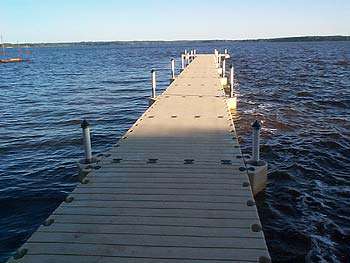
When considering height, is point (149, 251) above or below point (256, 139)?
below

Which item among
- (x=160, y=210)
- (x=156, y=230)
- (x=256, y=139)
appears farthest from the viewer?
(x=256, y=139)

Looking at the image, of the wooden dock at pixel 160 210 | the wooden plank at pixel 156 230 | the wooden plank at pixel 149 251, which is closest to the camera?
the wooden plank at pixel 149 251

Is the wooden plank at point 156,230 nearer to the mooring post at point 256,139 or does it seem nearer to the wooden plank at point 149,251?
the wooden plank at point 149,251

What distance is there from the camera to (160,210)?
217 inches

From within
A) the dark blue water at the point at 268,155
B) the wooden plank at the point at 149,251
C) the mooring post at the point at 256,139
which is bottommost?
the dark blue water at the point at 268,155

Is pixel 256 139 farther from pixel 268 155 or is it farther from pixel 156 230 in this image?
pixel 268 155

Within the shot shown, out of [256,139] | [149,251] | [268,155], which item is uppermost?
[256,139]

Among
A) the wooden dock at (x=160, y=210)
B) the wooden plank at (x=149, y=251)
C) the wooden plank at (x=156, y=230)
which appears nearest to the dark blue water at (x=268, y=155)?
the wooden dock at (x=160, y=210)

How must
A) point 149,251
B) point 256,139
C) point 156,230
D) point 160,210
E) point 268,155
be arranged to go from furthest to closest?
1. point 268,155
2. point 256,139
3. point 160,210
4. point 156,230
5. point 149,251

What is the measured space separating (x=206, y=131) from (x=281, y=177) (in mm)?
2413

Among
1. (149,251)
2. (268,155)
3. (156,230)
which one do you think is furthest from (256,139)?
(268,155)

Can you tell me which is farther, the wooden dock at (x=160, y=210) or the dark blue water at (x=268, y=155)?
the dark blue water at (x=268, y=155)

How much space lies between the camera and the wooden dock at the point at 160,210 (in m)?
4.45

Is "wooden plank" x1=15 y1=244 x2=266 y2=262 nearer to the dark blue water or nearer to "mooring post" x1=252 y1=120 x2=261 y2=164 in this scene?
the dark blue water
